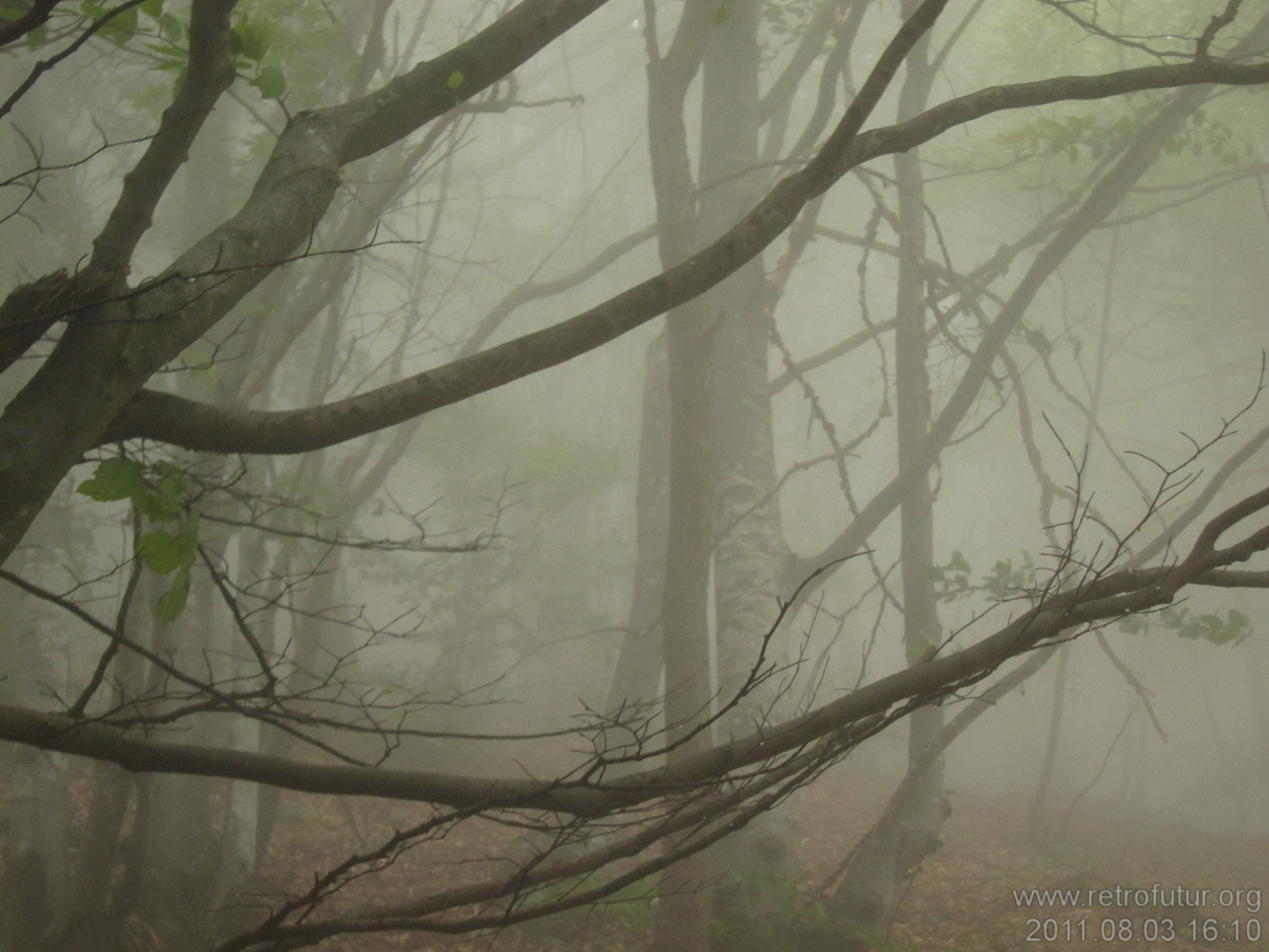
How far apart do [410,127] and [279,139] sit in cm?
35

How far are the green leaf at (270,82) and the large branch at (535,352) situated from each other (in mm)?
978

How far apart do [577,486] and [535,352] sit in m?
17.0

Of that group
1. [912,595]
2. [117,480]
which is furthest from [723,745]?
[912,595]

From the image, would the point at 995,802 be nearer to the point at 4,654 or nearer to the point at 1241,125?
the point at 1241,125

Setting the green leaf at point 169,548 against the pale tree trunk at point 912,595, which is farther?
the pale tree trunk at point 912,595

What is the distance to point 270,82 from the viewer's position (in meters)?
2.40

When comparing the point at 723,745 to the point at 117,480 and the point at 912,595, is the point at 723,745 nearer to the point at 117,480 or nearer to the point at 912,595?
the point at 117,480

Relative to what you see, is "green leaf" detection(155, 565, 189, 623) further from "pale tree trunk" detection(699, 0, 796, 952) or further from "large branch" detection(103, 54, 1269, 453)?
"pale tree trunk" detection(699, 0, 796, 952)

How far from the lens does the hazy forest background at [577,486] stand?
6.51 feet

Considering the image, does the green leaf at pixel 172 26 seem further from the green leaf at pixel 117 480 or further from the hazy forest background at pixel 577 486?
the green leaf at pixel 117 480

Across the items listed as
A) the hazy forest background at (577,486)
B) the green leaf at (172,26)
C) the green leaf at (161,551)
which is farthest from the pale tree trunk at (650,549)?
the green leaf at (161,551)

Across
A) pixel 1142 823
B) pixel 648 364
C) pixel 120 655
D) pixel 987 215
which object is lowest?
pixel 1142 823

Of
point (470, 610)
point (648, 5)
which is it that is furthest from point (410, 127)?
point (470, 610)

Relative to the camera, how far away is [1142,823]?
52.3 feet
